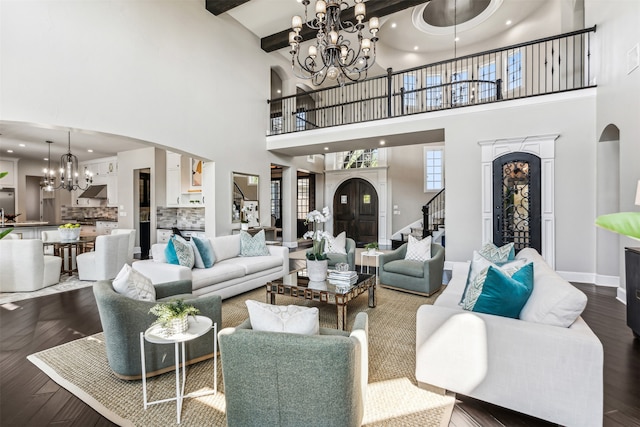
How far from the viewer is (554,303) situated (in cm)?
176

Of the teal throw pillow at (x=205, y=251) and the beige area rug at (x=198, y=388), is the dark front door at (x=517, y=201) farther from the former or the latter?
the teal throw pillow at (x=205, y=251)

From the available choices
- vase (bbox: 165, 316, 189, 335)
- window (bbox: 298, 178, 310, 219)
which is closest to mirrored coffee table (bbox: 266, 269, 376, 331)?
vase (bbox: 165, 316, 189, 335)

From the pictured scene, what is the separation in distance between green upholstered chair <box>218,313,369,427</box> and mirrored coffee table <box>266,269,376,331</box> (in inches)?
58.8

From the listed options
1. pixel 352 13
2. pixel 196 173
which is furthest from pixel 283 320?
pixel 352 13

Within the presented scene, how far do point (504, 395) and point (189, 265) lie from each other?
3.44 m

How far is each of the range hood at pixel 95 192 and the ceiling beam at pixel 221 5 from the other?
19.3 ft

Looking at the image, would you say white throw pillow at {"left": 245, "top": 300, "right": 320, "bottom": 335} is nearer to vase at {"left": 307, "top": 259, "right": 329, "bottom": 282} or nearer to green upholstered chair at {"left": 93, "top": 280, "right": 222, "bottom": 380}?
green upholstered chair at {"left": 93, "top": 280, "right": 222, "bottom": 380}

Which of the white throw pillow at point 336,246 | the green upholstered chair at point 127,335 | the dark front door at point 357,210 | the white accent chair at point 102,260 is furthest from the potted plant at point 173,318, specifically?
the dark front door at point 357,210

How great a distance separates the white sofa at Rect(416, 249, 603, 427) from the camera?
1.61 m

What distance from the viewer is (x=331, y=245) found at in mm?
5156

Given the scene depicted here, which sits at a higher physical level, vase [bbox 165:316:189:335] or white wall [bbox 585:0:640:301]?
white wall [bbox 585:0:640:301]

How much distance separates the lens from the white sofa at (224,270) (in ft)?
11.7

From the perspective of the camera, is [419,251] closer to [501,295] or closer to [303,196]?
[501,295]

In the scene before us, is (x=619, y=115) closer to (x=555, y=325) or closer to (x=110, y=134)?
(x=555, y=325)
